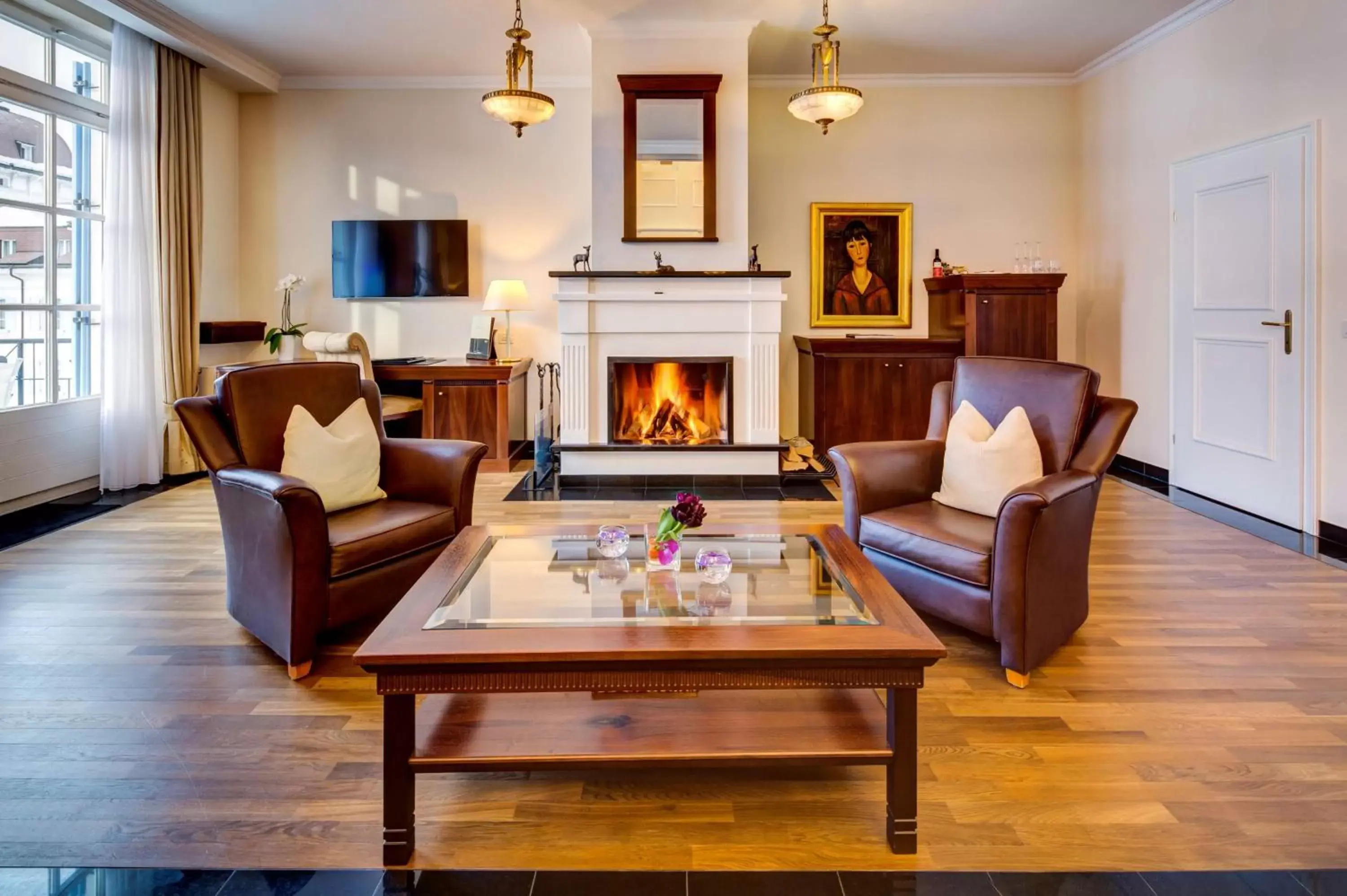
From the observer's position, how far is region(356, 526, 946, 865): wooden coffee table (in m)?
1.72

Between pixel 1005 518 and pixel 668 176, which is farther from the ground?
pixel 668 176

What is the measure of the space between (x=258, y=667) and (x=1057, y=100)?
659 centimetres

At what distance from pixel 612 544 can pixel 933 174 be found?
5212 millimetres

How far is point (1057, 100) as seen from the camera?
6543mm

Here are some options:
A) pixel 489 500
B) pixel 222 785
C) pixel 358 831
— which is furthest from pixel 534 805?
pixel 489 500

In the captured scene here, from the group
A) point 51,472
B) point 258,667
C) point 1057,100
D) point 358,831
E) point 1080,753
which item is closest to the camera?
point 358,831

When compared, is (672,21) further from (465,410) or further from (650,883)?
(650,883)

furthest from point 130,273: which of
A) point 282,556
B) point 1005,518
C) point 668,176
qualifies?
point 1005,518

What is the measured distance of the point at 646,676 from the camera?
1741 millimetres

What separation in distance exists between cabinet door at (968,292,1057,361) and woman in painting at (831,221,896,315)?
2.95ft

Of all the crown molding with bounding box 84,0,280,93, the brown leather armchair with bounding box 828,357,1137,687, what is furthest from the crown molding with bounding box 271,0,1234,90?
the brown leather armchair with bounding box 828,357,1137,687

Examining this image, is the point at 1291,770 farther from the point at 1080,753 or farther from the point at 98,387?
the point at 98,387

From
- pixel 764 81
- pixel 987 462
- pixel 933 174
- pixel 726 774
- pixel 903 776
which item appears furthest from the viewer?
pixel 933 174

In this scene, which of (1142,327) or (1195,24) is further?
(1142,327)
